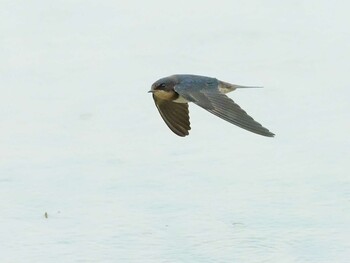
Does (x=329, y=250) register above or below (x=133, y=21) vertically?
above

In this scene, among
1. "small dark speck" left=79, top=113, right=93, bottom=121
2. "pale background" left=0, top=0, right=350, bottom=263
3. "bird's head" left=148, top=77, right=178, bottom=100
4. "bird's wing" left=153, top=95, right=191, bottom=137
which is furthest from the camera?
"small dark speck" left=79, top=113, right=93, bottom=121

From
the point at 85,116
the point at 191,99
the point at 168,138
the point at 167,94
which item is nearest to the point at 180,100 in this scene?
the point at 167,94

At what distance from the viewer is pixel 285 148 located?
5281 mm

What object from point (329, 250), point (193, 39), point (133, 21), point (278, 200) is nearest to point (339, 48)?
point (193, 39)

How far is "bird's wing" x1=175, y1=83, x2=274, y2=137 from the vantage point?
406 cm

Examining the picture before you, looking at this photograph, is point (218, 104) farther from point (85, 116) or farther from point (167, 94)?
point (85, 116)

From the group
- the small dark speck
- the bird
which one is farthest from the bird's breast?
the small dark speck

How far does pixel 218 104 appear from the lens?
4.39 m

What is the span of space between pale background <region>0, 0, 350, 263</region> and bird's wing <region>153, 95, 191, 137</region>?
0.22 meters

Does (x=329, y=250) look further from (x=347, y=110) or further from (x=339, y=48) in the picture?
(x=339, y=48)

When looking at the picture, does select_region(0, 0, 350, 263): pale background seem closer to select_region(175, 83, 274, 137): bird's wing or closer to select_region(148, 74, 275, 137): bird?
select_region(148, 74, 275, 137): bird

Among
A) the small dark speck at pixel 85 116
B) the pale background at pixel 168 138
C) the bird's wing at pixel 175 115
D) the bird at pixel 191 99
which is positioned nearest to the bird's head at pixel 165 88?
the bird at pixel 191 99

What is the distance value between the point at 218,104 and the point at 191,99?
0.41 ft

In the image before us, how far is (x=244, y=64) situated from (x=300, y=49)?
15.1 inches
